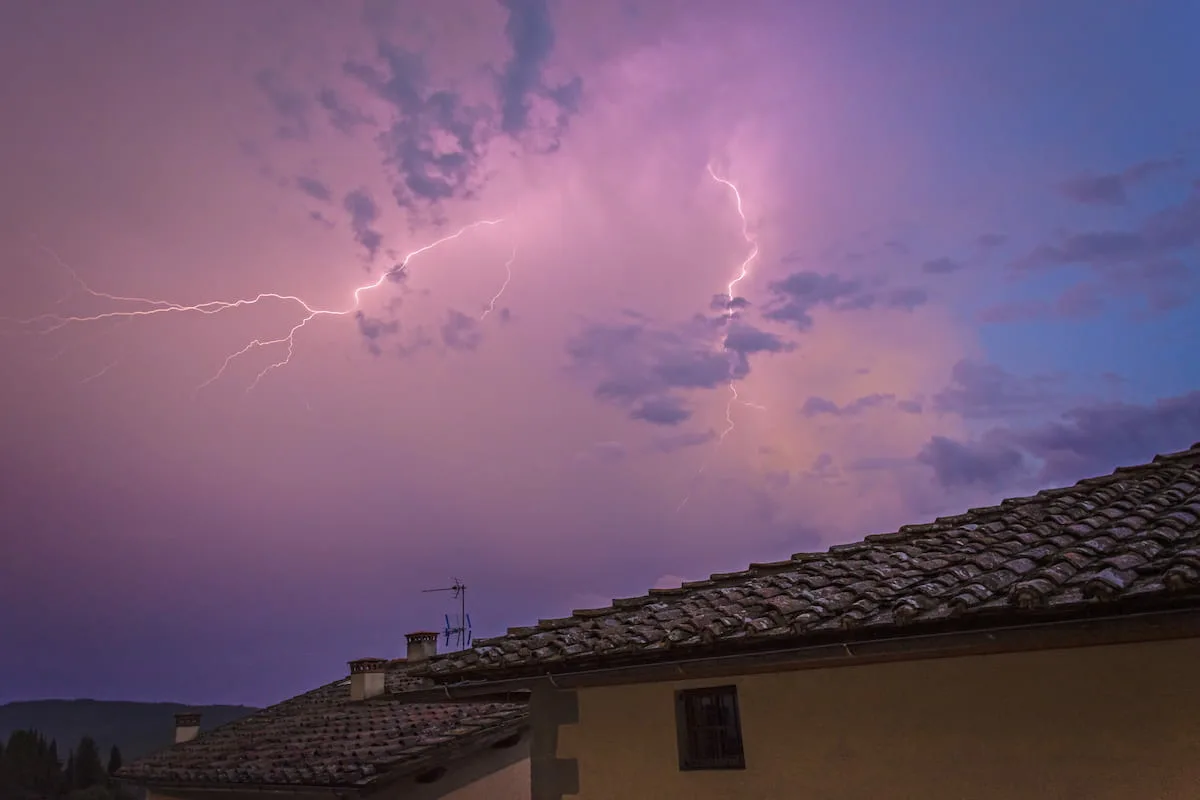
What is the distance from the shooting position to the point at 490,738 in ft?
42.4

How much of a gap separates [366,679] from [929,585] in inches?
594

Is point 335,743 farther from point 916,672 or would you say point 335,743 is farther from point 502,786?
point 916,672

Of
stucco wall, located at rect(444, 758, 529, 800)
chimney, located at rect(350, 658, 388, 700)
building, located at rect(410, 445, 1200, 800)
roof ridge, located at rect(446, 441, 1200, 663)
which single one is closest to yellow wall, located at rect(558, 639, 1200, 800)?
building, located at rect(410, 445, 1200, 800)

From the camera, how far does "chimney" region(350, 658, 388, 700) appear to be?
60.8 ft

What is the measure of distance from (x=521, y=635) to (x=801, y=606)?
374 cm

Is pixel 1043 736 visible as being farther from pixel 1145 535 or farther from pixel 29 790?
pixel 29 790

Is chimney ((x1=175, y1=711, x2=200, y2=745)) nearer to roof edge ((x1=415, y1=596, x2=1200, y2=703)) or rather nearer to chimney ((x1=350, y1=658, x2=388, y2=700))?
chimney ((x1=350, y1=658, x2=388, y2=700))

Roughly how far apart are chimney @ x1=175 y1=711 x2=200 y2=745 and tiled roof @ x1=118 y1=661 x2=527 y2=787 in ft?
5.89

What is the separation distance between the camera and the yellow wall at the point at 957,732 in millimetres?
5094

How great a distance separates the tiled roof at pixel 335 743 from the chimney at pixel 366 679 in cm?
23

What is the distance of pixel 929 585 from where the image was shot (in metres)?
6.32

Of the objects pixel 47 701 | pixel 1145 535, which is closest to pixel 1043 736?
pixel 1145 535

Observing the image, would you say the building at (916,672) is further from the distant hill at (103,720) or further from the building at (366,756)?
the distant hill at (103,720)

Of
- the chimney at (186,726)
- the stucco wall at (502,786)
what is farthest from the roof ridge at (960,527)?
the chimney at (186,726)
